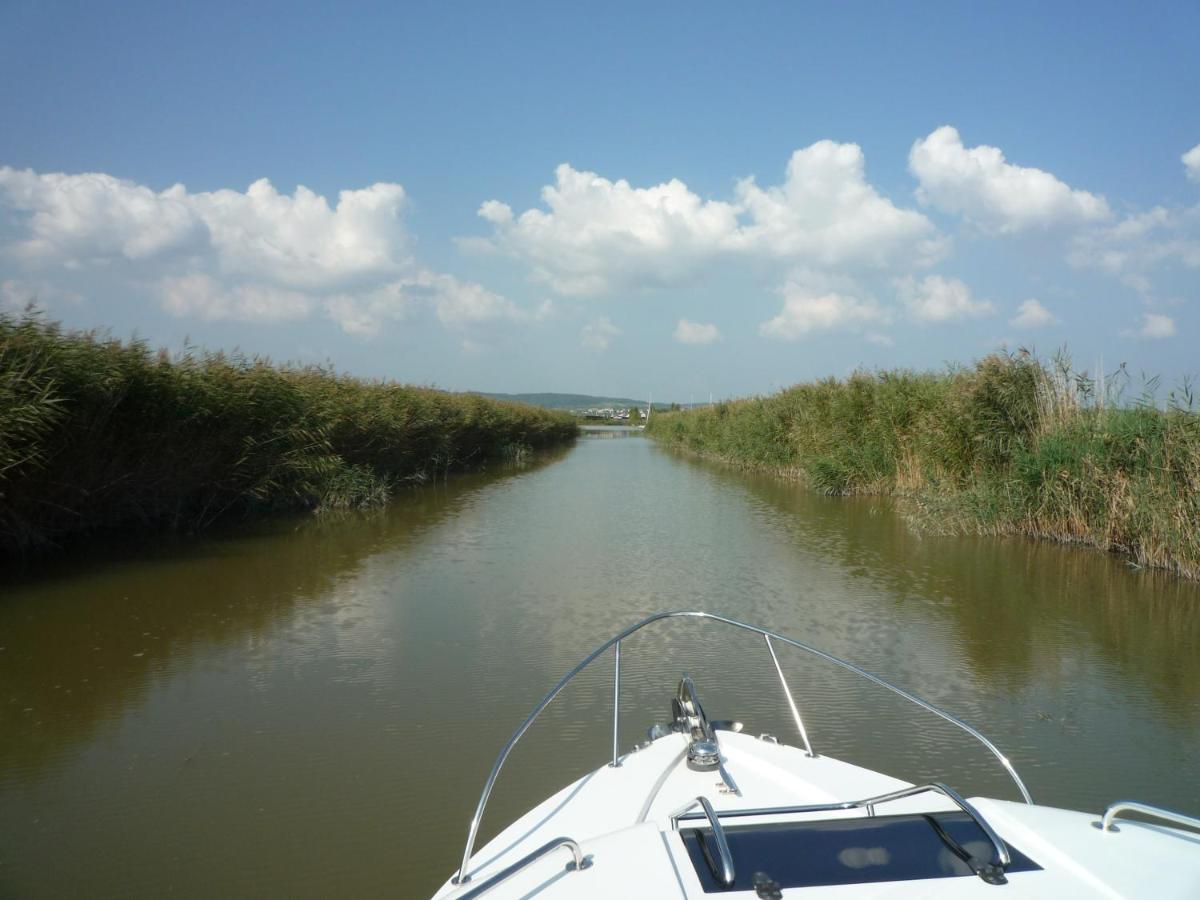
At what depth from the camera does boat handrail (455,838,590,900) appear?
224 cm

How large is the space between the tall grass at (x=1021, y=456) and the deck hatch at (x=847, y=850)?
332 inches

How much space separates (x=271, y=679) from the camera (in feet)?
20.0

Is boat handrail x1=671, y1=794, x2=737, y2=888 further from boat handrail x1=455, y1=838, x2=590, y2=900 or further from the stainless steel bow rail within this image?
the stainless steel bow rail

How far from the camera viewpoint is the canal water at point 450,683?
3928 millimetres

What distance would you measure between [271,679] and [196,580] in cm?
384

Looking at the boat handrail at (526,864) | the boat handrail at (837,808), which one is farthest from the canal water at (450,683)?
the boat handrail at (837,808)

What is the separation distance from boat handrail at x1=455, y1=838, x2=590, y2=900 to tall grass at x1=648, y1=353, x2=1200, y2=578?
30.0 ft

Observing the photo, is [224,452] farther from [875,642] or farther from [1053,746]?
[1053,746]

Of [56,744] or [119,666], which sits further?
[119,666]

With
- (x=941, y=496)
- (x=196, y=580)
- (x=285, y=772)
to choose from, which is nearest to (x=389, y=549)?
(x=196, y=580)

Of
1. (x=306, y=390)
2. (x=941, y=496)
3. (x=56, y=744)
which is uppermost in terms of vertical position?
(x=306, y=390)

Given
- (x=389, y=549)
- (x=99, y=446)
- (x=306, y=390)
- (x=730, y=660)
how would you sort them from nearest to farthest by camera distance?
(x=730, y=660) → (x=99, y=446) → (x=389, y=549) → (x=306, y=390)

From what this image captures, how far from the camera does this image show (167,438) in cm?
1189

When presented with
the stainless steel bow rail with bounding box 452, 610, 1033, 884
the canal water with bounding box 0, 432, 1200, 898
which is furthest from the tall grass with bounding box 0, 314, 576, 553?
the stainless steel bow rail with bounding box 452, 610, 1033, 884
